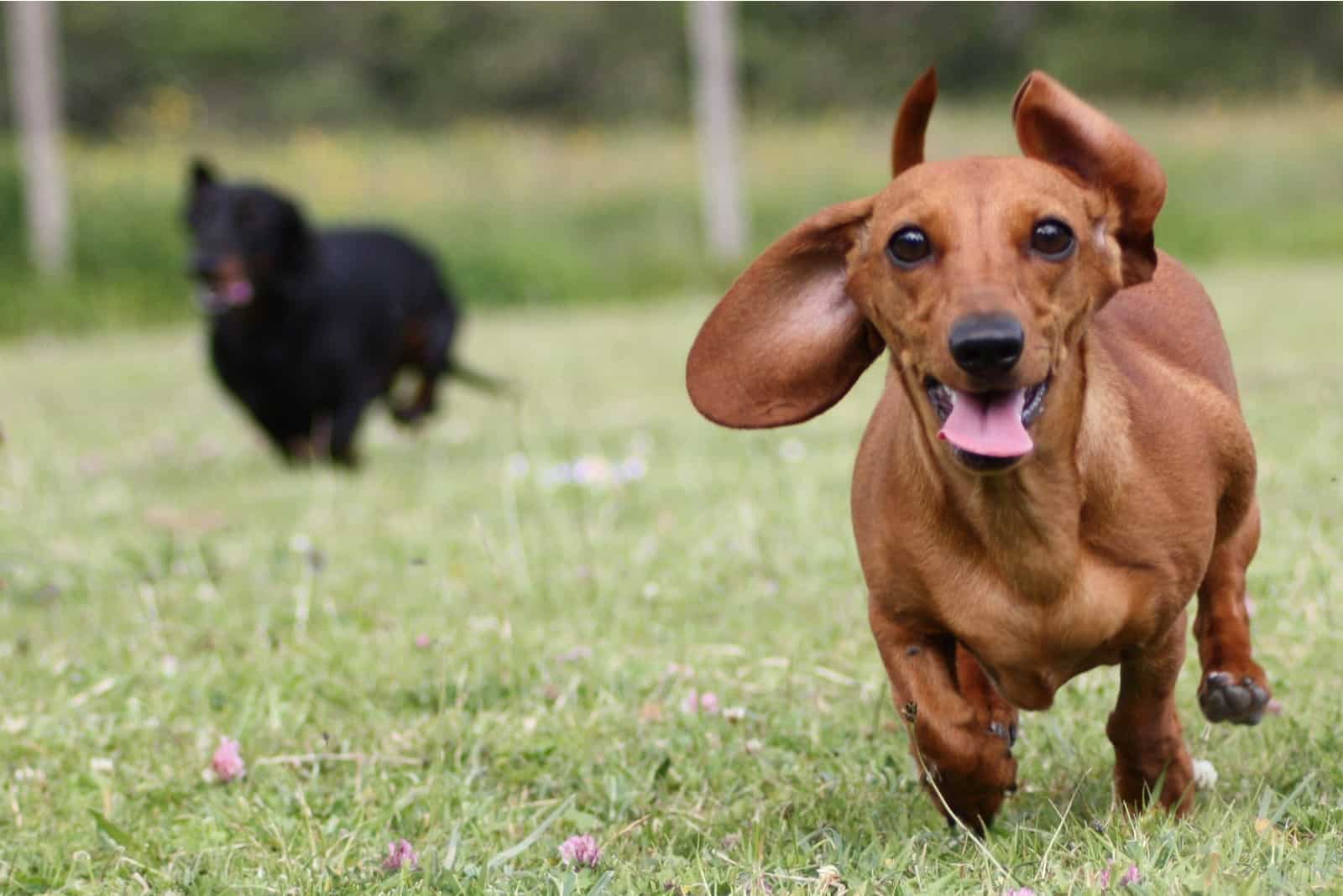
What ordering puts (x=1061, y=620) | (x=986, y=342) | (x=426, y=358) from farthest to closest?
1. (x=426, y=358)
2. (x=1061, y=620)
3. (x=986, y=342)

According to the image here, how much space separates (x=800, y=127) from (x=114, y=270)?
847 cm

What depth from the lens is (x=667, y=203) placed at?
18469 mm

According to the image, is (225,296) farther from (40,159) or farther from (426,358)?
(40,159)

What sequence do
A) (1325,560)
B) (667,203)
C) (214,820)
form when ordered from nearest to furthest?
(214,820)
(1325,560)
(667,203)

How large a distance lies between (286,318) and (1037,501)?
5.30 metres

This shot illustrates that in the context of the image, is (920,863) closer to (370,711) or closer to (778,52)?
(370,711)

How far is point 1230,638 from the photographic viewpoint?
8.16ft

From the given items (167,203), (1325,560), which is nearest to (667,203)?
(167,203)

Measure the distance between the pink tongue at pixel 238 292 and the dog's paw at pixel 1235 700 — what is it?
502 centimetres

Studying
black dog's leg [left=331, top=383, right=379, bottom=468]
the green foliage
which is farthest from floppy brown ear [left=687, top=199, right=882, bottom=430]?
the green foliage

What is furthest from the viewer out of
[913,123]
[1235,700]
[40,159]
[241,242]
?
[40,159]

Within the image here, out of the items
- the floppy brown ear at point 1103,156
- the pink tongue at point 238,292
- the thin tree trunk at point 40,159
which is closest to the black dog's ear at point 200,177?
the pink tongue at point 238,292

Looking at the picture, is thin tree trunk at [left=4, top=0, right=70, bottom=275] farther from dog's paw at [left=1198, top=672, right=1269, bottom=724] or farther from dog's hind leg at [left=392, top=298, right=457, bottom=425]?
dog's paw at [left=1198, top=672, right=1269, bottom=724]

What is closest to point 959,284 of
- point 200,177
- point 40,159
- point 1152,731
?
point 1152,731
